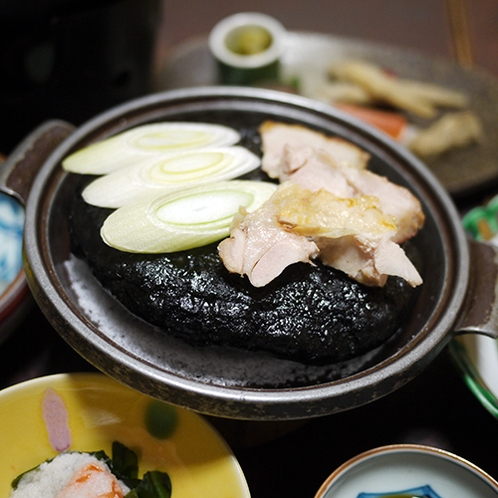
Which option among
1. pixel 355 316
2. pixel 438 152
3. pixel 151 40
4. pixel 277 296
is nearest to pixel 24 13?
pixel 151 40

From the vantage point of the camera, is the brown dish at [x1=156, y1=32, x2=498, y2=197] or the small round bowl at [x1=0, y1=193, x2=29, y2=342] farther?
the brown dish at [x1=156, y1=32, x2=498, y2=197]

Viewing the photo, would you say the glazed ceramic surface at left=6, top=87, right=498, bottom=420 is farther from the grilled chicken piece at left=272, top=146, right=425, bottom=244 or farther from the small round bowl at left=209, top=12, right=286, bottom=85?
→ the small round bowl at left=209, top=12, right=286, bottom=85

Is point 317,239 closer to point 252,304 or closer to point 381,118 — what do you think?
point 252,304

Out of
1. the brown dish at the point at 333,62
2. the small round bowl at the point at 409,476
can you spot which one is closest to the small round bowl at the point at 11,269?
the small round bowl at the point at 409,476

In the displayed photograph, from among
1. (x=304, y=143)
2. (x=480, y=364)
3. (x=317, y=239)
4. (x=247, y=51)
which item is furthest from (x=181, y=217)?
(x=247, y=51)

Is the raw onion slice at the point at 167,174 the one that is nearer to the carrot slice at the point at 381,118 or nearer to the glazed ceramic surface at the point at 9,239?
the glazed ceramic surface at the point at 9,239

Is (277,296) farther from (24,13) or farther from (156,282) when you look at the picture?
(24,13)

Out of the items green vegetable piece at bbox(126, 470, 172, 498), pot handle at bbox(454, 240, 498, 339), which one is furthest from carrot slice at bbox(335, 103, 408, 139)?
green vegetable piece at bbox(126, 470, 172, 498)
